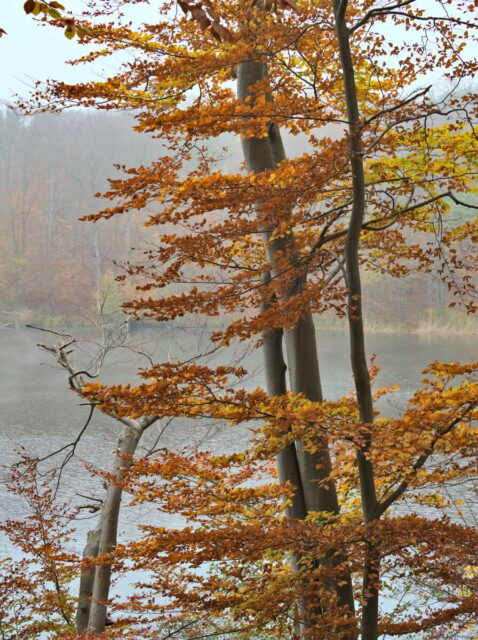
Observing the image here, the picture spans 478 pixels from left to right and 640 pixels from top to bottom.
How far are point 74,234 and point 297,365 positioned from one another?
32.8 meters

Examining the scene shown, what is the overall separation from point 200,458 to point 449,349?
16559 mm

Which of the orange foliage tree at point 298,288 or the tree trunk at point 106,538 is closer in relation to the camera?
the orange foliage tree at point 298,288

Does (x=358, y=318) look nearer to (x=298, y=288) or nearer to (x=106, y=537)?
(x=298, y=288)

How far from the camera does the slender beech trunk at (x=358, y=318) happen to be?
11.0 ft

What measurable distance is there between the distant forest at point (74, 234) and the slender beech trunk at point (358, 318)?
68.9ft

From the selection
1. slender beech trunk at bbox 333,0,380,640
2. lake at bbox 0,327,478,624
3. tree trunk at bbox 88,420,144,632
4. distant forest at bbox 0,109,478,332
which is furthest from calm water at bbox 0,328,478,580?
distant forest at bbox 0,109,478,332

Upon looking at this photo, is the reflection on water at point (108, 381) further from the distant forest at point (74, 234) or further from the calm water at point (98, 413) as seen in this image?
the distant forest at point (74, 234)

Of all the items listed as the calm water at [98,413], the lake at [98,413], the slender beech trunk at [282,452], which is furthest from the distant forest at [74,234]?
the slender beech trunk at [282,452]

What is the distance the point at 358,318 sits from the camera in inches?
146

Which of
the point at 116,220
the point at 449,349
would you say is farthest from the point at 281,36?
the point at 116,220

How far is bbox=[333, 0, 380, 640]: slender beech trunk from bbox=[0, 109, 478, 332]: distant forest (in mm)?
21007

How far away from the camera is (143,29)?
14.2ft

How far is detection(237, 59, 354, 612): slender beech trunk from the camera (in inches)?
192

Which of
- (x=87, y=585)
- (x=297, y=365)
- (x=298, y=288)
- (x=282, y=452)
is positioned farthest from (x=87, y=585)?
(x=298, y=288)
